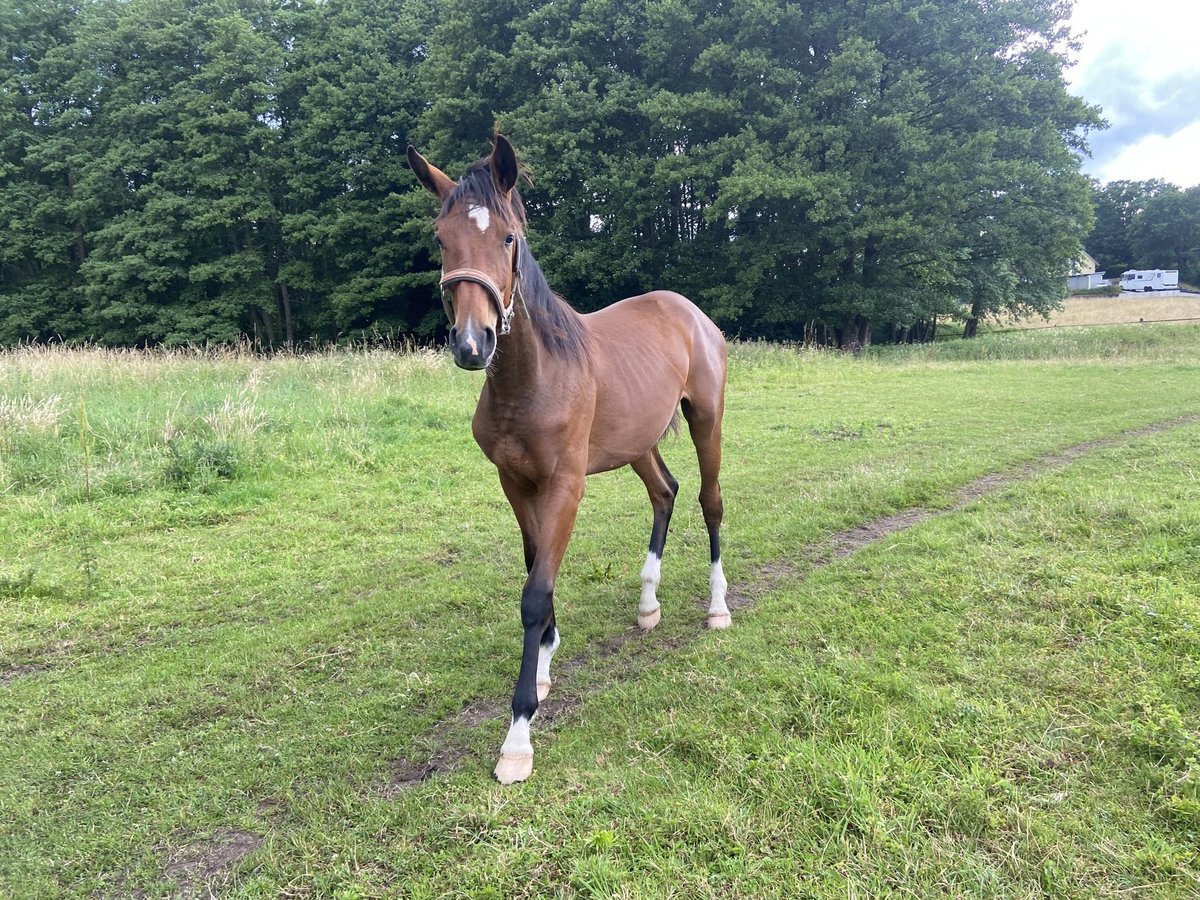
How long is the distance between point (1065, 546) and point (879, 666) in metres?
2.21

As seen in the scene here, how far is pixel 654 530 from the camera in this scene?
4.18 m

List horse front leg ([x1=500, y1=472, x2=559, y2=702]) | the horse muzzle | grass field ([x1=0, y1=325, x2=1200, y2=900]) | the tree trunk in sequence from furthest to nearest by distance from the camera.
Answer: the tree trunk
horse front leg ([x1=500, y1=472, x2=559, y2=702])
the horse muzzle
grass field ([x1=0, y1=325, x2=1200, y2=900])

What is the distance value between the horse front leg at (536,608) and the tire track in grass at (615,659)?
208mm

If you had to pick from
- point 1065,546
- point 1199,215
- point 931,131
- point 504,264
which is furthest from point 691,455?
point 1199,215

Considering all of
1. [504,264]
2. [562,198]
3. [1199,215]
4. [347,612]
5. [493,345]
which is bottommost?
[347,612]

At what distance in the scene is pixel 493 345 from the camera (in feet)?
7.59

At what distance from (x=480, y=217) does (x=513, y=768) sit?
2.27 meters

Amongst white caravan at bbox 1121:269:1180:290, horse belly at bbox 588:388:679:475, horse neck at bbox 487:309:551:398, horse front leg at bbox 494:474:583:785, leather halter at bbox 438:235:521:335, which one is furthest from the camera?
white caravan at bbox 1121:269:1180:290

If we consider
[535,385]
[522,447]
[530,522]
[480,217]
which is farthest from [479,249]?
[530,522]

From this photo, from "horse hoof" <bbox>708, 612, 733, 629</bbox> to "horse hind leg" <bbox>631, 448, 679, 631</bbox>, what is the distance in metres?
0.35

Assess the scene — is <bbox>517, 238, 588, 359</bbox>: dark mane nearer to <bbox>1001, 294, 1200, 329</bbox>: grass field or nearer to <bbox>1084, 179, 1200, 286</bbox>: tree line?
<bbox>1001, 294, 1200, 329</bbox>: grass field

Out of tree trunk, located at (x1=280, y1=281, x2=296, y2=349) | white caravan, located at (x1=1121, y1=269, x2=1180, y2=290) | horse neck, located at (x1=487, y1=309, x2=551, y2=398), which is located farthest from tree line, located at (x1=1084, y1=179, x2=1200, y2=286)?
horse neck, located at (x1=487, y1=309, x2=551, y2=398)

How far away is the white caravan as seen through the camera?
61.4m

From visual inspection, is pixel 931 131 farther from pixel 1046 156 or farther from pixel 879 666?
pixel 879 666
